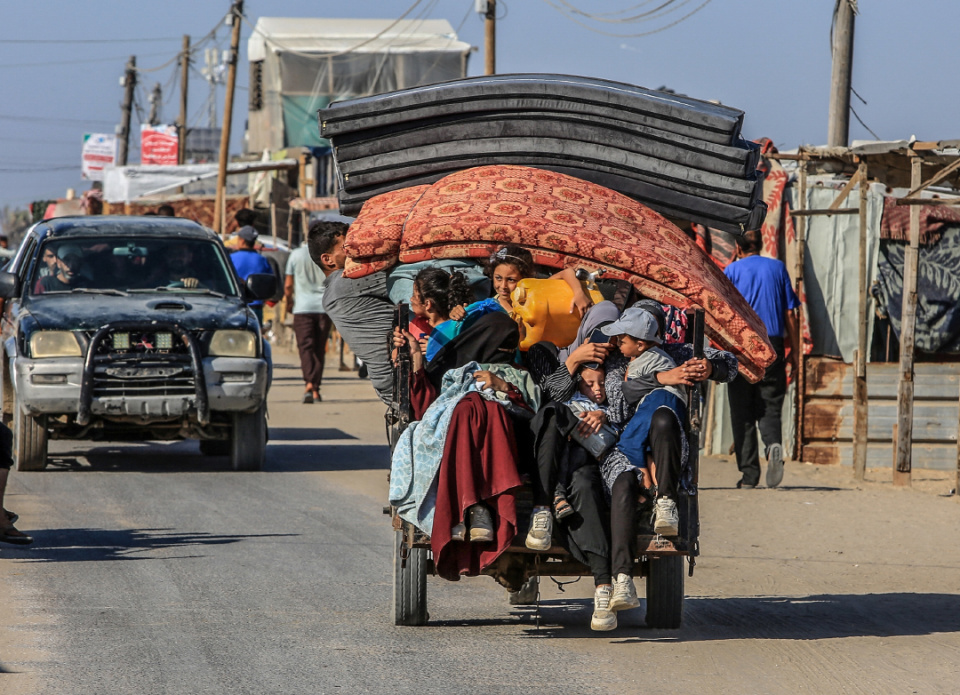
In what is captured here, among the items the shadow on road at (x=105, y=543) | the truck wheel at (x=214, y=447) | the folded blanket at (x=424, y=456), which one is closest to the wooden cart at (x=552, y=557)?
the folded blanket at (x=424, y=456)

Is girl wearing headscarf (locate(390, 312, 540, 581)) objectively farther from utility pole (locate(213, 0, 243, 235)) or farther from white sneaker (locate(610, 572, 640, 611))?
utility pole (locate(213, 0, 243, 235))

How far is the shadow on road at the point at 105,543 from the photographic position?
832cm

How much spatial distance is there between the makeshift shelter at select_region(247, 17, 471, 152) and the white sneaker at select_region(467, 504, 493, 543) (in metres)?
43.2

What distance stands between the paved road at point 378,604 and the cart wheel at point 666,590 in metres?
0.10

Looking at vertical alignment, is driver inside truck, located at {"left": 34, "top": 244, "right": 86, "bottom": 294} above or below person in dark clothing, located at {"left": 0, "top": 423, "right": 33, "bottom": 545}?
above

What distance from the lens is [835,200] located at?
12977 millimetres

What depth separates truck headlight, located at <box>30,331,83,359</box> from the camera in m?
11.4

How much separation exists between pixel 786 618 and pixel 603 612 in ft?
4.39

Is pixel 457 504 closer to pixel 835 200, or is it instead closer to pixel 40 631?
pixel 40 631

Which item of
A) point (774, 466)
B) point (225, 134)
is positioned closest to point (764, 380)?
point (774, 466)

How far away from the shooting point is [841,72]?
15547 millimetres

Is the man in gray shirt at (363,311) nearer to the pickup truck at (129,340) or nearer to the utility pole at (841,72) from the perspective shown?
the pickup truck at (129,340)

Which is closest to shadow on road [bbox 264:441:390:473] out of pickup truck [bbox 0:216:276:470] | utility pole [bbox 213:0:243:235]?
pickup truck [bbox 0:216:276:470]

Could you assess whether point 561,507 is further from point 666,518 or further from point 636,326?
point 636,326
